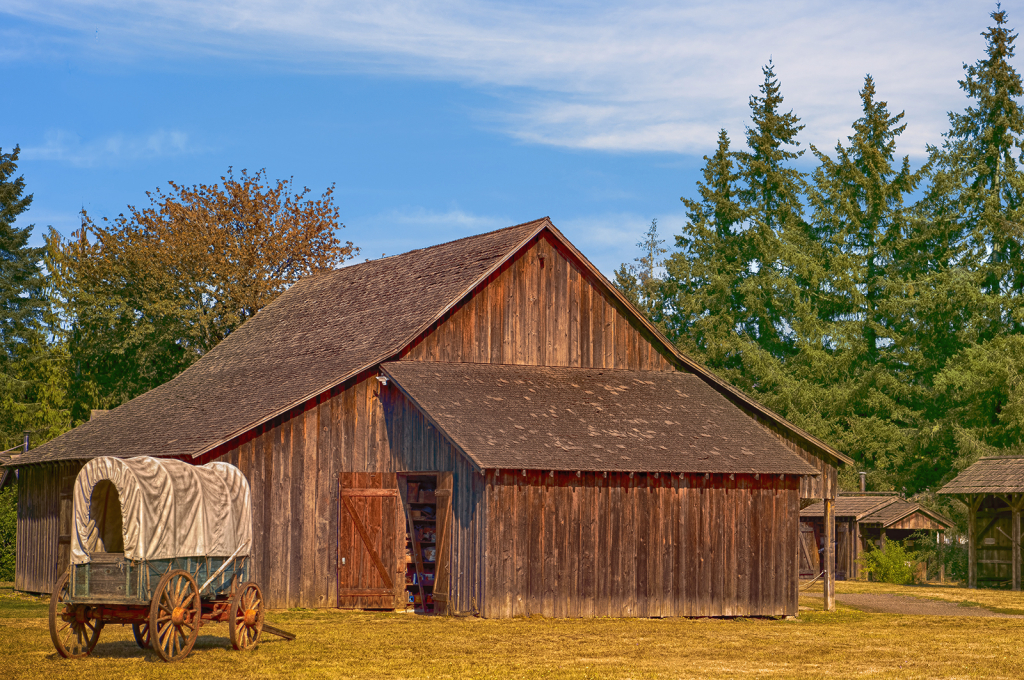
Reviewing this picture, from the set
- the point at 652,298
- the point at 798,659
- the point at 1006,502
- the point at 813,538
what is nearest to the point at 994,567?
the point at 1006,502

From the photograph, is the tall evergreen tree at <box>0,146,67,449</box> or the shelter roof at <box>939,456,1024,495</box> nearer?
the shelter roof at <box>939,456,1024,495</box>

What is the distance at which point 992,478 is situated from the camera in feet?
145

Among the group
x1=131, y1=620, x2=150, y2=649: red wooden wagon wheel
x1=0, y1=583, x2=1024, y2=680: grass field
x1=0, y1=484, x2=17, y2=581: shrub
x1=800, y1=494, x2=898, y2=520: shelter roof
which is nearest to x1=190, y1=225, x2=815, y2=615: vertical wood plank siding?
x1=0, y1=583, x2=1024, y2=680: grass field

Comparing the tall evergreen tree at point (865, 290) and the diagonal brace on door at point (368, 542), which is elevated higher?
the tall evergreen tree at point (865, 290)

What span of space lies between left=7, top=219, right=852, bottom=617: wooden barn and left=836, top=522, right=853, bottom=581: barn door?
2280 centimetres

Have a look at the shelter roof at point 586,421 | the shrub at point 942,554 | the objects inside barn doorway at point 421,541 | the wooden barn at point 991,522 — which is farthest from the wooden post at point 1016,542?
the objects inside barn doorway at point 421,541

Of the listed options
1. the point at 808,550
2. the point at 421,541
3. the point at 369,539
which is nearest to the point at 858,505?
the point at 808,550

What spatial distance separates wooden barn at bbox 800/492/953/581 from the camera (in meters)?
52.0

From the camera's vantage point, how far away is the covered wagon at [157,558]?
18.7 m

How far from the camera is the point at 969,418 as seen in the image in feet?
186

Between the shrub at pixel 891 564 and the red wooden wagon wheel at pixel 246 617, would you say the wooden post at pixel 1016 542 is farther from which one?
the red wooden wagon wheel at pixel 246 617

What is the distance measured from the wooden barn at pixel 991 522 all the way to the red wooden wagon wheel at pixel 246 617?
30231 millimetres

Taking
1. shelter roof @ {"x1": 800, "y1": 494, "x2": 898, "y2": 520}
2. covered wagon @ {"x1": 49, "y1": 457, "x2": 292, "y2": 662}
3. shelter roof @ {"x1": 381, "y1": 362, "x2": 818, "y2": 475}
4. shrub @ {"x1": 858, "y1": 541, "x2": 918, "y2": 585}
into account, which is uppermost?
shelter roof @ {"x1": 381, "y1": 362, "x2": 818, "y2": 475}

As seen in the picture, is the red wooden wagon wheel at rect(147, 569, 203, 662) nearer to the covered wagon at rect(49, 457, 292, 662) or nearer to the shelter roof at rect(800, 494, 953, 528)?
the covered wagon at rect(49, 457, 292, 662)
